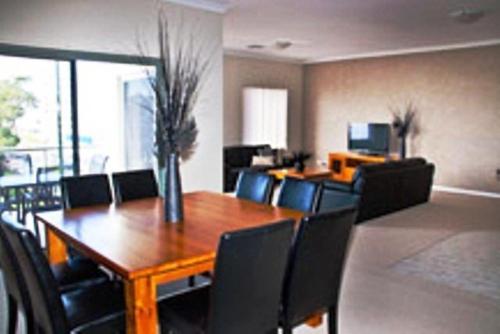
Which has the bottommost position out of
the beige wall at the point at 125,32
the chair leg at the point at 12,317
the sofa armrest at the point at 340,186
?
the chair leg at the point at 12,317

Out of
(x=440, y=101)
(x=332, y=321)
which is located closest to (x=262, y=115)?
(x=440, y=101)

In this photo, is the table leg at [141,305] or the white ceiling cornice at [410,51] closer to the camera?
the table leg at [141,305]

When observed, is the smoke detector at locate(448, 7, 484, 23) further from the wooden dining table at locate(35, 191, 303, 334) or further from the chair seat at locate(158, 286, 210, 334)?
the chair seat at locate(158, 286, 210, 334)

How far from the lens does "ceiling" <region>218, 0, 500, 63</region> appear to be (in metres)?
4.87

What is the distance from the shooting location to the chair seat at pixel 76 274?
239 centimetres

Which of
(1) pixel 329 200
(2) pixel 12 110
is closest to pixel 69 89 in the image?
(2) pixel 12 110

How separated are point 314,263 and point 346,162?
21.7 feet

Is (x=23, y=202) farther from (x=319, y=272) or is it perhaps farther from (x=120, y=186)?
(x=319, y=272)

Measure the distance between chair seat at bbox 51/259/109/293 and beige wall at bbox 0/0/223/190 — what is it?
7.47ft

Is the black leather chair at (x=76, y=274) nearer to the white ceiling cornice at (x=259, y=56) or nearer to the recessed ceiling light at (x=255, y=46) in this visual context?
the recessed ceiling light at (x=255, y=46)

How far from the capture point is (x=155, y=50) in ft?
15.2

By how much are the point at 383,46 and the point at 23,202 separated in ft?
21.3

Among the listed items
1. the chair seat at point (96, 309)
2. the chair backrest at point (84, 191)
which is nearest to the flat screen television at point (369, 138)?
the chair backrest at point (84, 191)

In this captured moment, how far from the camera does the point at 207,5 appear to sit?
486 cm
